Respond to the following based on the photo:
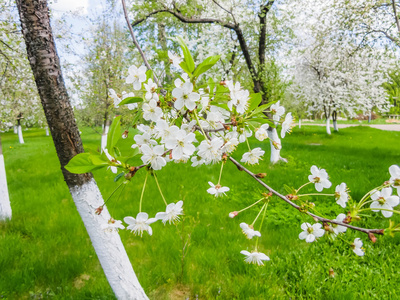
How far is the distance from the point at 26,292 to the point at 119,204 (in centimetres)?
213

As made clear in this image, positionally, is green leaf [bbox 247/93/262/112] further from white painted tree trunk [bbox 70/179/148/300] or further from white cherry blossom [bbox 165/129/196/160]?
white painted tree trunk [bbox 70/179/148/300]

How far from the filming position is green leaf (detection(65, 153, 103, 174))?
842 millimetres

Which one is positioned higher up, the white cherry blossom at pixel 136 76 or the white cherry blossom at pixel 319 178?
the white cherry blossom at pixel 136 76

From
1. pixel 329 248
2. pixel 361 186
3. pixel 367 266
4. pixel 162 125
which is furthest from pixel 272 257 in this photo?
→ pixel 361 186

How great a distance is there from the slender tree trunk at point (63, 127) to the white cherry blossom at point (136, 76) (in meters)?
0.94

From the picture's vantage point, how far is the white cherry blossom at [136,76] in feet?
2.87

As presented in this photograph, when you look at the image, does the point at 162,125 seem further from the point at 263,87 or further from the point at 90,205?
the point at 263,87

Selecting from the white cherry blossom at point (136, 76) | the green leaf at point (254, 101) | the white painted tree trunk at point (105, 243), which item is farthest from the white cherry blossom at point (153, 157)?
the white painted tree trunk at point (105, 243)

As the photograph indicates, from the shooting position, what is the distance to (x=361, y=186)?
5.24 meters

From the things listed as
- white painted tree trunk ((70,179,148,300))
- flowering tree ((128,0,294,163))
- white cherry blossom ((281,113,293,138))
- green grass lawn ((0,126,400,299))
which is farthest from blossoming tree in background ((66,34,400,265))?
flowering tree ((128,0,294,163))

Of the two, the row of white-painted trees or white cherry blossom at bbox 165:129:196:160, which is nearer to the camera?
white cherry blossom at bbox 165:129:196:160

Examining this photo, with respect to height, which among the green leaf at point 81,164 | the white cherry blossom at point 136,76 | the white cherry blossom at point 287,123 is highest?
the white cherry blossom at point 136,76

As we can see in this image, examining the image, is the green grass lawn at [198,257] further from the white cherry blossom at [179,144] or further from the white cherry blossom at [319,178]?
the white cherry blossom at [179,144]

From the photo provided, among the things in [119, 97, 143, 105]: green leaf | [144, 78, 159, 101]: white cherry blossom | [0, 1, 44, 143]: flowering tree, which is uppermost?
[0, 1, 44, 143]: flowering tree
